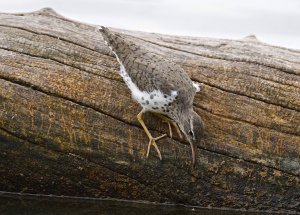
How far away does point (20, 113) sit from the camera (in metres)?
5.22

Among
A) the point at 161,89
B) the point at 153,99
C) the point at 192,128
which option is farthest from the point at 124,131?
the point at 192,128

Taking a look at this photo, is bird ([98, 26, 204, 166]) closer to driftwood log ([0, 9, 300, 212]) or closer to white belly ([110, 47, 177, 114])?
white belly ([110, 47, 177, 114])

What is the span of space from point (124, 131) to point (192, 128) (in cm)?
65

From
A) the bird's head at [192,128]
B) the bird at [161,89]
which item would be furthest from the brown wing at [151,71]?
the bird's head at [192,128]

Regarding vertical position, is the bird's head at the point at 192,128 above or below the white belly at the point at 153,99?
below

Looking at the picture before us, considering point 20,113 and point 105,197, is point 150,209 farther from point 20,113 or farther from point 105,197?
point 20,113

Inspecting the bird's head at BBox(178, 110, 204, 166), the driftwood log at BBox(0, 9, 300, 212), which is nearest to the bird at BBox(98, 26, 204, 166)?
the bird's head at BBox(178, 110, 204, 166)

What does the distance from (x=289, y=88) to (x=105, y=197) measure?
2.11 meters

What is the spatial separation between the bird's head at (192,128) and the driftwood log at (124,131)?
6.8 inches

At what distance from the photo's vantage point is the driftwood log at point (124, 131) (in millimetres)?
5254

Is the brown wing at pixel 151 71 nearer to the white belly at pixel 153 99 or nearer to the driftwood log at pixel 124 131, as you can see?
the white belly at pixel 153 99

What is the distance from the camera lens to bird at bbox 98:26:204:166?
512 centimetres

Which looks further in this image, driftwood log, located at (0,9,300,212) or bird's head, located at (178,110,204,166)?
driftwood log, located at (0,9,300,212)

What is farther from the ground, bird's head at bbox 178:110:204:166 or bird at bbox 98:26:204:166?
bird at bbox 98:26:204:166
